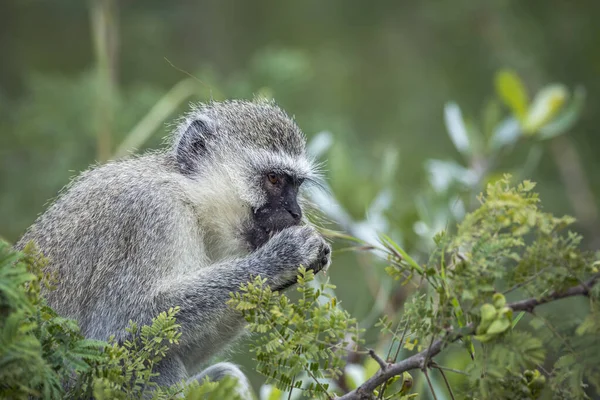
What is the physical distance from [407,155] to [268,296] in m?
7.50

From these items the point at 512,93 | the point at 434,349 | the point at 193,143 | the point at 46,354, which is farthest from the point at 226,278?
the point at 512,93

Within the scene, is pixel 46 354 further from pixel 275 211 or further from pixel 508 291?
pixel 275 211

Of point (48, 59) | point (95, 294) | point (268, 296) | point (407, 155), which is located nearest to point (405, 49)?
point (407, 155)

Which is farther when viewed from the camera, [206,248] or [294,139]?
[294,139]

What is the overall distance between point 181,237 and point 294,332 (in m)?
1.34

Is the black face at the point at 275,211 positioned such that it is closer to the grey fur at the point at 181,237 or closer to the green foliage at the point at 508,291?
the grey fur at the point at 181,237

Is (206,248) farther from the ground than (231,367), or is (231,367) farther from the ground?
(206,248)

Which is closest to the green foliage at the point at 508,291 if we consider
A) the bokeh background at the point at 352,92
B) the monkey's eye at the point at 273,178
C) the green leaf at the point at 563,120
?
the monkey's eye at the point at 273,178

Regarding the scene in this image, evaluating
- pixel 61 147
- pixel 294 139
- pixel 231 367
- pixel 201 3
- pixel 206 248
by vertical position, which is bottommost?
pixel 231 367

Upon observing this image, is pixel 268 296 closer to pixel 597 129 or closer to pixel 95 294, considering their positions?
pixel 95 294

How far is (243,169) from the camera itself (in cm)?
383

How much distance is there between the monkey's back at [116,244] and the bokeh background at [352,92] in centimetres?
109

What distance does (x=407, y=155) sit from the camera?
948 centimetres

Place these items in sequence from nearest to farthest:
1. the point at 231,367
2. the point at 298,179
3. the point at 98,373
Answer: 1. the point at 98,373
2. the point at 231,367
3. the point at 298,179
